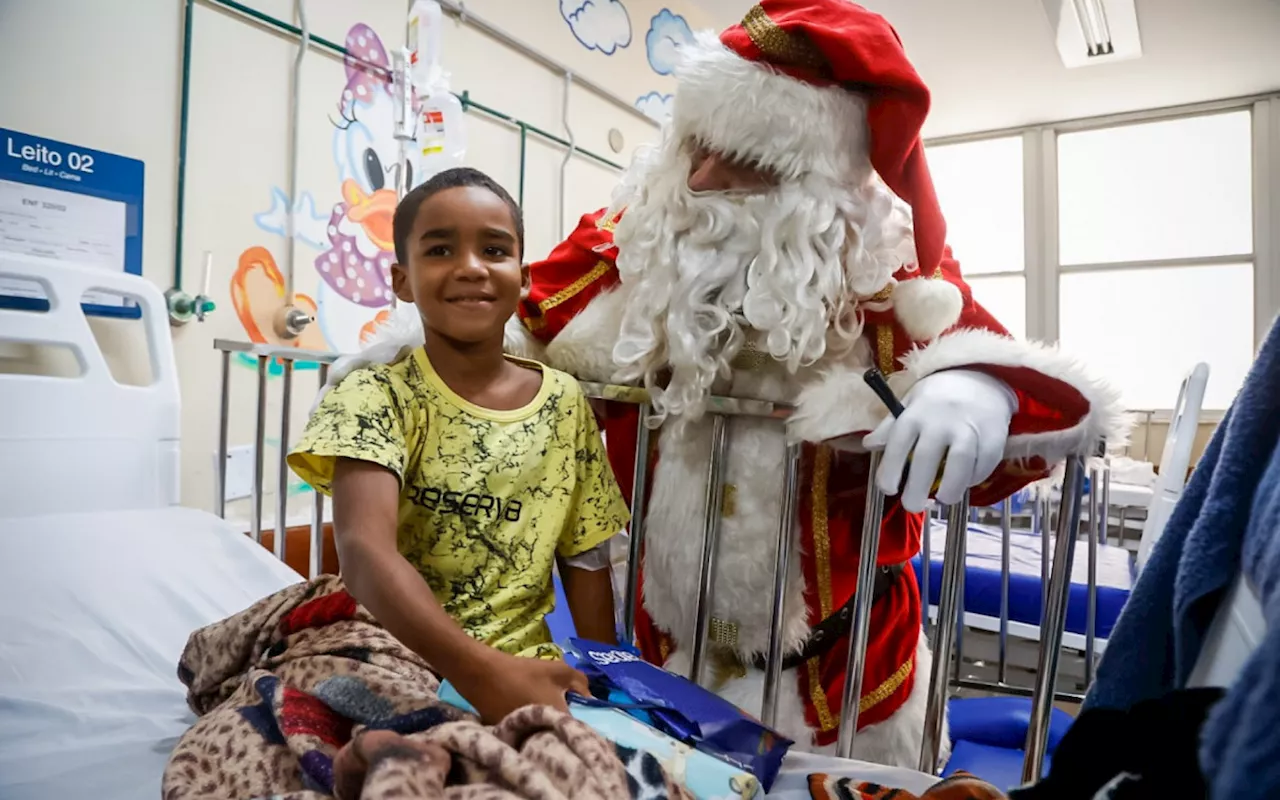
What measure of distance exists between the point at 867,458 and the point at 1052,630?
35cm

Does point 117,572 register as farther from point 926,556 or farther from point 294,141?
point 926,556

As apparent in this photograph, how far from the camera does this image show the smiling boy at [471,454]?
2.87 ft

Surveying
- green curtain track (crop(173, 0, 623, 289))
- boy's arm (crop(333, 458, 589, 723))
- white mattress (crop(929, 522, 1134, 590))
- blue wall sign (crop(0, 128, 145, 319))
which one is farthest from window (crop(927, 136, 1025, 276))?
boy's arm (crop(333, 458, 589, 723))

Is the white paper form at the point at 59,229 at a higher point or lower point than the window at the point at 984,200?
lower

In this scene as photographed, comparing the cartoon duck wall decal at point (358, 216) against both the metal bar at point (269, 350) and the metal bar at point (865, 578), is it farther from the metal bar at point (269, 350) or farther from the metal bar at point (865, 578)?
the metal bar at point (865, 578)

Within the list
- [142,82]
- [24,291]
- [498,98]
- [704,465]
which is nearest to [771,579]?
[704,465]

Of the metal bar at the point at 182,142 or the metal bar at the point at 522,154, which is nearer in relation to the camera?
the metal bar at the point at 182,142

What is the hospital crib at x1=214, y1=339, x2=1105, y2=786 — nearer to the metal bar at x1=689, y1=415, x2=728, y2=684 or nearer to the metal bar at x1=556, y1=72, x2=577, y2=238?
the metal bar at x1=689, y1=415, x2=728, y2=684

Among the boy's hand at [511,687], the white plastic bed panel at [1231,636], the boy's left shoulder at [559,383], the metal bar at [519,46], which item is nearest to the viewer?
the white plastic bed panel at [1231,636]

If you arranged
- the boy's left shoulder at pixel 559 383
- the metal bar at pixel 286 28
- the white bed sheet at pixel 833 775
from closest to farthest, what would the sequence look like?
1. the white bed sheet at pixel 833 775
2. the boy's left shoulder at pixel 559 383
3. the metal bar at pixel 286 28

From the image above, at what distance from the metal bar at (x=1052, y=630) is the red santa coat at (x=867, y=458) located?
0.25 ft

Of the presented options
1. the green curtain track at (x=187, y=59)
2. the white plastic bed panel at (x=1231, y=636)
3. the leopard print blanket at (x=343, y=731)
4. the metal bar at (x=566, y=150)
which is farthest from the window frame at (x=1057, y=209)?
the leopard print blanket at (x=343, y=731)

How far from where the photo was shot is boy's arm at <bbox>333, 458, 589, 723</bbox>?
73 cm

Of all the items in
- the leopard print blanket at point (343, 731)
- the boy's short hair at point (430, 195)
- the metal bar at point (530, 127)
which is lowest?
the leopard print blanket at point (343, 731)
